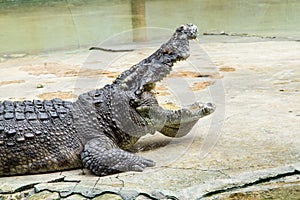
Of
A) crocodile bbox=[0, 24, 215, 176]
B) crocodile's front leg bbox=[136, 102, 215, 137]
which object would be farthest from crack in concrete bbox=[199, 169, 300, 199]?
crocodile's front leg bbox=[136, 102, 215, 137]

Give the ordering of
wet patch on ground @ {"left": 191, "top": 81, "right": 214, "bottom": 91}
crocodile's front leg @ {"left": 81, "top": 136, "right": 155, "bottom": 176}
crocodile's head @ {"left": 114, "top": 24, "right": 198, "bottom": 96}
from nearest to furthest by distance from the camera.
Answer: crocodile's front leg @ {"left": 81, "top": 136, "right": 155, "bottom": 176} → crocodile's head @ {"left": 114, "top": 24, "right": 198, "bottom": 96} → wet patch on ground @ {"left": 191, "top": 81, "right": 214, "bottom": 91}

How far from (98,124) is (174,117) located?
0.44m

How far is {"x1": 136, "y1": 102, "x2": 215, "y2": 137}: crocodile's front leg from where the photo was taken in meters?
3.12

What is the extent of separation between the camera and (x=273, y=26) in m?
10.4

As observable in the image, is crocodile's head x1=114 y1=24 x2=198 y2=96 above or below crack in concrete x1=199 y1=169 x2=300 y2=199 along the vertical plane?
above

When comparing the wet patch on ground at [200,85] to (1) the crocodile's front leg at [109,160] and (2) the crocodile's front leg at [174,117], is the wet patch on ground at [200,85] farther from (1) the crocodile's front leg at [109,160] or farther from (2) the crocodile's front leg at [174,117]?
(1) the crocodile's front leg at [109,160]

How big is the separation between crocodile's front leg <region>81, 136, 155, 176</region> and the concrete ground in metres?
0.06

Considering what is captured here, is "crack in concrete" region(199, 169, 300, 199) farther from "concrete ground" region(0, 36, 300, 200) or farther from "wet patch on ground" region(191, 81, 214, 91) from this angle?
"wet patch on ground" region(191, 81, 214, 91)

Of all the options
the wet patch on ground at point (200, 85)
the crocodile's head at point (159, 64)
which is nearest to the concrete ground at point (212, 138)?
the wet patch on ground at point (200, 85)

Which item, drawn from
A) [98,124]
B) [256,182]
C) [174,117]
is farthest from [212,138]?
[256,182]

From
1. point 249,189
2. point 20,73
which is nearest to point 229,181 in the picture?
point 249,189

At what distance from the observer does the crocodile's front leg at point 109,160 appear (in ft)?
9.18

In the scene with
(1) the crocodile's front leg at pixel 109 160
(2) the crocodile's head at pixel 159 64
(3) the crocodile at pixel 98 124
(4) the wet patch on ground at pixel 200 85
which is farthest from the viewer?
(4) the wet patch on ground at pixel 200 85

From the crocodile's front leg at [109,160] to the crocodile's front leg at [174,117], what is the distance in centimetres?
31
